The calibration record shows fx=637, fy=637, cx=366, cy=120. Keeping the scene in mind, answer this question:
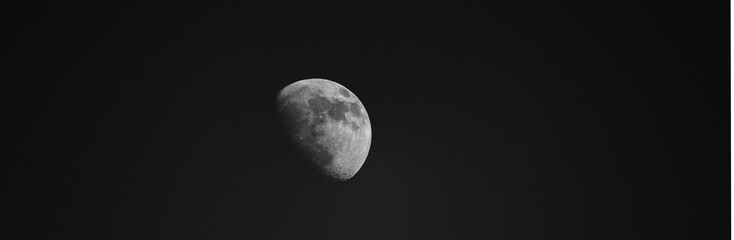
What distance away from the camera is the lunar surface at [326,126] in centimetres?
349

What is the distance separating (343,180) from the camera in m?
3.67

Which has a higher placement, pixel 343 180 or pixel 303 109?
pixel 303 109

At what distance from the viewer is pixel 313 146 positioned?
3.50 m

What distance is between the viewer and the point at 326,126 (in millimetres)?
3482

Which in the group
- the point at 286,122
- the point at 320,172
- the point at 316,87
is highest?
the point at 316,87

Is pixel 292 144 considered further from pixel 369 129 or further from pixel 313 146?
pixel 369 129

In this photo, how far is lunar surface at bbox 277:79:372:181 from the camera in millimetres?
3492

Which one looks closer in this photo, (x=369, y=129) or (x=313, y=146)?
(x=313, y=146)

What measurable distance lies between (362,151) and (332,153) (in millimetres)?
220

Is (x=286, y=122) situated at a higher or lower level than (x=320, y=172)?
higher

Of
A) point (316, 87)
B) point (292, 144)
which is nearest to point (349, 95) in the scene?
point (316, 87)

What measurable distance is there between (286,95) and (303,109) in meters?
0.19

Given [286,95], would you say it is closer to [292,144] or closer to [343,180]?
[292,144]

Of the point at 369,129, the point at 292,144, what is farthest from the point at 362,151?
the point at 292,144
